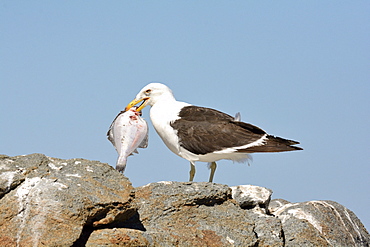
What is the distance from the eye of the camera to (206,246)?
8.11 m

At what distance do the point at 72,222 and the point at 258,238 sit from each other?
3.13 metres

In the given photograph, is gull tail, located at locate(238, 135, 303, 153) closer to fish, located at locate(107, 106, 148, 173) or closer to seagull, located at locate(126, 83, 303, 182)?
seagull, located at locate(126, 83, 303, 182)

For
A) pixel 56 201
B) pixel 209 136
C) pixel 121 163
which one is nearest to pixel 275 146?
pixel 209 136

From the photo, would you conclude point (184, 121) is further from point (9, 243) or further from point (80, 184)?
point (9, 243)

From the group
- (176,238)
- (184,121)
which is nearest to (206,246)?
(176,238)

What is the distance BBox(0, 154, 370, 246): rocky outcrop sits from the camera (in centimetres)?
708

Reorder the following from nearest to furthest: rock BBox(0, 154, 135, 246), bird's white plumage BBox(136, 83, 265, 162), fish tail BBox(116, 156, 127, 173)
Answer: rock BBox(0, 154, 135, 246), fish tail BBox(116, 156, 127, 173), bird's white plumage BBox(136, 83, 265, 162)

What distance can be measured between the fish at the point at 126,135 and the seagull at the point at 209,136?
4.13 feet

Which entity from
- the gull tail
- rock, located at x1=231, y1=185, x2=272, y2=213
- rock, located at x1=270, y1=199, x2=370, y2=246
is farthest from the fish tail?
rock, located at x1=270, y1=199, x2=370, y2=246

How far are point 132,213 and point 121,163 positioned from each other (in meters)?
2.89

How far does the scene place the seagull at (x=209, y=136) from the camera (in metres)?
12.2

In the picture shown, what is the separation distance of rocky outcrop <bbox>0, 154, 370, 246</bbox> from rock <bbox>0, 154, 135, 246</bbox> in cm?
1

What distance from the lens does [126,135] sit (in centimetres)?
1096

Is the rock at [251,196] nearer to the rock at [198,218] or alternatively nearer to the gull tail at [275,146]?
the rock at [198,218]
